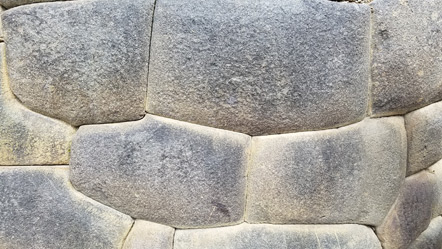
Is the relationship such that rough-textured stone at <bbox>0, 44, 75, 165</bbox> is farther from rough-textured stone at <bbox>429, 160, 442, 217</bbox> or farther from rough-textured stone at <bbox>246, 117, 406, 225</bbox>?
rough-textured stone at <bbox>429, 160, 442, 217</bbox>

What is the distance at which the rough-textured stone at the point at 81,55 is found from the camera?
90 cm

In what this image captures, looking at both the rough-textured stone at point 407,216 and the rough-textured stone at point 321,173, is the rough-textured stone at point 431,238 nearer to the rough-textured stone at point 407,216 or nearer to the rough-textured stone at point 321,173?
the rough-textured stone at point 407,216

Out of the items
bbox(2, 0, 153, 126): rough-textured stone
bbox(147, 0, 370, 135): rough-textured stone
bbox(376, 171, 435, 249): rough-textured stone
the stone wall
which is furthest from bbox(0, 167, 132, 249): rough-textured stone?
bbox(376, 171, 435, 249): rough-textured stone

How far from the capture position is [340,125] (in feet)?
3.25

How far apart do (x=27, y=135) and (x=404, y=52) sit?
0.92 m

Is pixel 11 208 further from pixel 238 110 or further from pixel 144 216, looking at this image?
pixel 238 110

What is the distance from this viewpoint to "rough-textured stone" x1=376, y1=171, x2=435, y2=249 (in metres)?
1.06

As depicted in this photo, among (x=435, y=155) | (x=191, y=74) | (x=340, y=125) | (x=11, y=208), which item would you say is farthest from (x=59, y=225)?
(x=435, y=155)

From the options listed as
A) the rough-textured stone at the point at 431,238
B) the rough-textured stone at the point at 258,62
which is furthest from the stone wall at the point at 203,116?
the rough-textured stone at the point at 431,238

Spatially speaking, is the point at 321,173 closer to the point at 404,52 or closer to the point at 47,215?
the point at 404,52

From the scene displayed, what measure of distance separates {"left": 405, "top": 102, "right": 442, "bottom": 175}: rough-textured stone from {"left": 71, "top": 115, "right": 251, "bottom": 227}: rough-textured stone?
0.45 m

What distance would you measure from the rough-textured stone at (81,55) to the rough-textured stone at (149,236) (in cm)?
27

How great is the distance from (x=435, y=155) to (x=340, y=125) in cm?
33

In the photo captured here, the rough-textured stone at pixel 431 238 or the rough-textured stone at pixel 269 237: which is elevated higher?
the rough-textured stone at pixel 269 237
